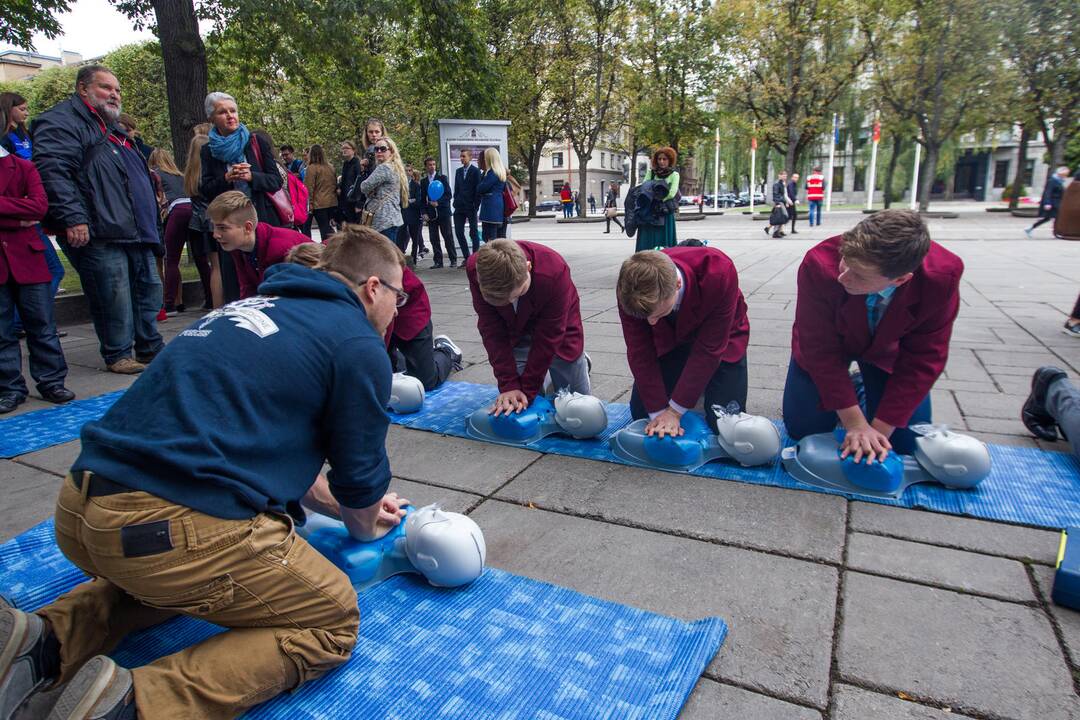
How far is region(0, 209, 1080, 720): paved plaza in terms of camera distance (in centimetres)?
179

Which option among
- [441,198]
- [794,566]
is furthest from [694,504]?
[441,198]

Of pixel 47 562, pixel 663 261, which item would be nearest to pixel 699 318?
pixel 663 261

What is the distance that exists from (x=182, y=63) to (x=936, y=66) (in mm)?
25497

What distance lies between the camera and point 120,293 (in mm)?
4977

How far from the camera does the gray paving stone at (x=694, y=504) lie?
257 cm

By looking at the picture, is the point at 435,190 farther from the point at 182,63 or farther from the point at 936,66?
the point at 936,66

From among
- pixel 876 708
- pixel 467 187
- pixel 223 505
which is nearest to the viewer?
pixel 223 505

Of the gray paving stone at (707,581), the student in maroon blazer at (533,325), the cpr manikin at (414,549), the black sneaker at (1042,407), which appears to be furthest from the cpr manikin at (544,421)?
the black sneaker at (1042,407)

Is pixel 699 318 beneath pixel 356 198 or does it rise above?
beneath

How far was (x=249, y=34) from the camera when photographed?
34.4ft

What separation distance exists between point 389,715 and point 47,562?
5.26 feet

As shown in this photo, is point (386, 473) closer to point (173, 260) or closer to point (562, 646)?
point (562, 646)

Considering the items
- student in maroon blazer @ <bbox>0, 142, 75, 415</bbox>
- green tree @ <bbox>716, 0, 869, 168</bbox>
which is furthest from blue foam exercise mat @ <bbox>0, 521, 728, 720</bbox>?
green tree @ <bbox>716, 0, 869, 168</bbox>

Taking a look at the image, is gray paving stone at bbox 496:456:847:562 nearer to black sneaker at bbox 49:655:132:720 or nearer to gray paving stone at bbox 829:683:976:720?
gray paving stone at bbox 829:683:976:720
